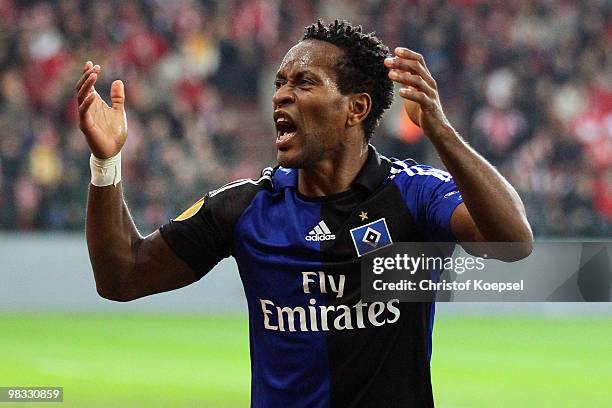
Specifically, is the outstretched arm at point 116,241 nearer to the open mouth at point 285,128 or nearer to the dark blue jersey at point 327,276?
the dark blue jersey at point 327,276

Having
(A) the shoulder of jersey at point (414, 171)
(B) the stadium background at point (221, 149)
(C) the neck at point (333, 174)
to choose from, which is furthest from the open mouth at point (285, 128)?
(B) the stadium background at point (221, 149)

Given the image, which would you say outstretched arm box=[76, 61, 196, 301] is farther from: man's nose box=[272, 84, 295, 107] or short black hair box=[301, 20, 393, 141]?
short black hair box=[301, 20, 393, 141]

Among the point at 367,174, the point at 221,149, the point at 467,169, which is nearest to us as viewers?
the point at 467,169

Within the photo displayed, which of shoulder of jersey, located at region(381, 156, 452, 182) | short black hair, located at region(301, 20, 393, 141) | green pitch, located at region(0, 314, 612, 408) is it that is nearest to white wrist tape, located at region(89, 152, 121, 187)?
short black hair, located at region(301, 20, 393, 141)

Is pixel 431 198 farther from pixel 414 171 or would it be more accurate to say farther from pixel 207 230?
pixel 207 230

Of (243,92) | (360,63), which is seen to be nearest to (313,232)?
(360,63)

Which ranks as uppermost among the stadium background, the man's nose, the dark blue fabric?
the stadium background

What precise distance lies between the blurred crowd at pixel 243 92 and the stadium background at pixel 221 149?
0.10 feet

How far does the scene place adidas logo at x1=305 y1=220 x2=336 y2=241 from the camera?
163 inches

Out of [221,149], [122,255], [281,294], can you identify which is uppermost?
[221,149]

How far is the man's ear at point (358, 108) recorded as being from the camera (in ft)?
14.1

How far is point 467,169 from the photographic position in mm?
3594

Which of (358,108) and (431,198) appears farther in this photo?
(358,108)

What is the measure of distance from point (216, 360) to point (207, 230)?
674cm
